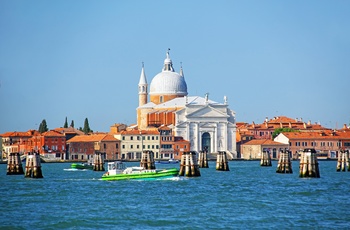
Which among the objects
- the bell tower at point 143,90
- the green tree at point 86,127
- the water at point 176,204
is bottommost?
the water at point 176,204

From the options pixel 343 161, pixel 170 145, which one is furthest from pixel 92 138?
pixel 343 161

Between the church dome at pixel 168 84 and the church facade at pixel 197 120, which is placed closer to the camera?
the church facade at pixel 197 120

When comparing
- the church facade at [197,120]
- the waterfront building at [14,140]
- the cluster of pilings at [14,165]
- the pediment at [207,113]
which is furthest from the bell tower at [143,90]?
the cluster of pilings at [14,165]

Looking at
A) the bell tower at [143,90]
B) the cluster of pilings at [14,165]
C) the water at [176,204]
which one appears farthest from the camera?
the bell tower at [143,90]

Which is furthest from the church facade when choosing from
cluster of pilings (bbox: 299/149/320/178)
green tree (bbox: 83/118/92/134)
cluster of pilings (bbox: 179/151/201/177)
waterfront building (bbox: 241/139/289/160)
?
cluster of pilings (bbox: 299/149/320/178)

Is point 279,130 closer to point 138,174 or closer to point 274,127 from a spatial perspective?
point 274,127

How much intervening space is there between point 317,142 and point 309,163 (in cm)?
6885

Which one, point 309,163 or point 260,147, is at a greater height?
point 260,147

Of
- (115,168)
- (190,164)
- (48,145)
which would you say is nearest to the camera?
(190,164)

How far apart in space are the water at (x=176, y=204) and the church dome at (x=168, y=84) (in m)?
75.7

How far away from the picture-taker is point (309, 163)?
56.0 m

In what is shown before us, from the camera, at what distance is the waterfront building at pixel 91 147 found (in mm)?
119438

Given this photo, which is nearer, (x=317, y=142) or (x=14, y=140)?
(x=317, y=142)

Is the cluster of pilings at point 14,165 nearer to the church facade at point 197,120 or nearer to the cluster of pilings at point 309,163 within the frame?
the cluster of pilings at point 309,163
